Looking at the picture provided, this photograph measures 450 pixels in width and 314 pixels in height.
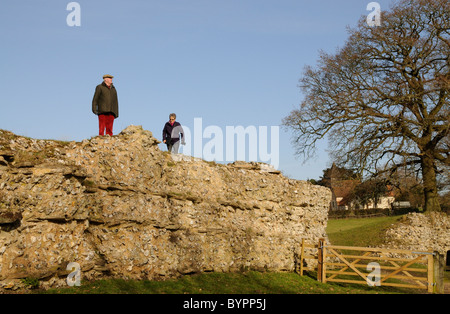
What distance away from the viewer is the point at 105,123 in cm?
1575

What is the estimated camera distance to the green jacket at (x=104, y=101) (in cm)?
1552

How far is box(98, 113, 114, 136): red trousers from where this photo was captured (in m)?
15.6

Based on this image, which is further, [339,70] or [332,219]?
[332,219]

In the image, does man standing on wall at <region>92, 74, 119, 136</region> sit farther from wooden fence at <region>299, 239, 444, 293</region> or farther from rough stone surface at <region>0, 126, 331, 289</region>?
wooden fence at <region>299, 239, 444, 293</region>

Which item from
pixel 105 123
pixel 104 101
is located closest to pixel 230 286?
pixel 105 123

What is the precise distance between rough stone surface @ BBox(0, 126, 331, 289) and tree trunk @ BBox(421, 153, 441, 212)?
16.8 metres

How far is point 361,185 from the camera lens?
116 feet

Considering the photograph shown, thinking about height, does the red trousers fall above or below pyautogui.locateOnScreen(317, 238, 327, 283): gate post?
above

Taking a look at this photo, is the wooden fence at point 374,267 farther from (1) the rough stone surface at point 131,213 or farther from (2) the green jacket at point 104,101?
(2) the green jacket at point 104,101

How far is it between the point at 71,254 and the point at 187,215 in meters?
4.76

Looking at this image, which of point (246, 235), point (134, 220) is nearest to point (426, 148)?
point (246, 235)

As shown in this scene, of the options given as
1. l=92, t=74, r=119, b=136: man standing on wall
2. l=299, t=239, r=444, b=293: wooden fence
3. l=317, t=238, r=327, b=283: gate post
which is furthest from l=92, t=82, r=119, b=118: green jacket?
l=299, t=239, r=444, b=293: wooden fence

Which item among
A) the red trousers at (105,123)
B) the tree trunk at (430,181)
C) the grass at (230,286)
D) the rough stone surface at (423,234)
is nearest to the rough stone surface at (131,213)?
the grass at (230,286)
